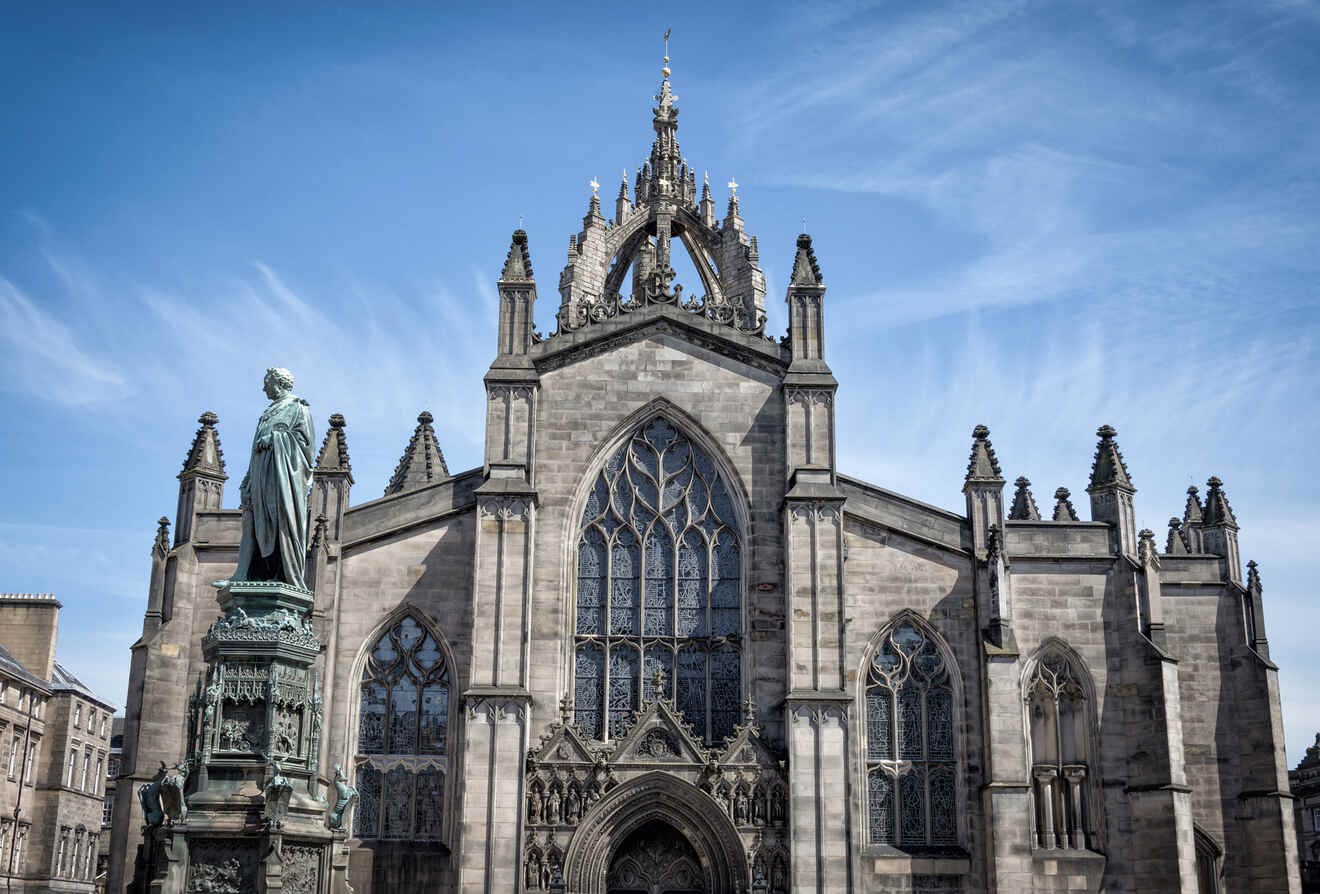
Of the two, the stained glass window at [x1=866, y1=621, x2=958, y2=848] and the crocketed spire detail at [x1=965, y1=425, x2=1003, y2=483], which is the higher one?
the crocketed spire detail at [x1=965, y1=425, x2=1003, y2=483]

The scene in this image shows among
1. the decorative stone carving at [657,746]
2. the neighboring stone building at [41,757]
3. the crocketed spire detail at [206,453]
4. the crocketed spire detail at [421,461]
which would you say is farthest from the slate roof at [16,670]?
the decorative stone carving at [657,746]

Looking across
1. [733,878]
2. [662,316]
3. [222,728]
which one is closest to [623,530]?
[662,316]

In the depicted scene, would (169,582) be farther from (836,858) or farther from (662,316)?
(836,858)

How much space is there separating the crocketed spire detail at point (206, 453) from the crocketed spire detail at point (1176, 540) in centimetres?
2320

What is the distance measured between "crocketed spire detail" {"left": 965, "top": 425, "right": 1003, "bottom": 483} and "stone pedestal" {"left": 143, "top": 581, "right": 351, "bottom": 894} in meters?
17.8

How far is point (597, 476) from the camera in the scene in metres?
30.1

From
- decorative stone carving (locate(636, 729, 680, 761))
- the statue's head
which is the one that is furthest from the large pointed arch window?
the statue's head

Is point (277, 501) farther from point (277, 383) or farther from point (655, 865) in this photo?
point (655, 865)

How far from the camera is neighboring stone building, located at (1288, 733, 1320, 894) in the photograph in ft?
182

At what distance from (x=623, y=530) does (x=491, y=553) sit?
9.73 feet

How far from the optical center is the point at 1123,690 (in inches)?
1128

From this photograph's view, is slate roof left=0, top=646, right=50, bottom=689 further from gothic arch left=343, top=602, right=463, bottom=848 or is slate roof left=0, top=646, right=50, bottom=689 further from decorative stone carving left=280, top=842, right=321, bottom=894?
decorative stone carving left=280, top=842, right=321, bottom=894

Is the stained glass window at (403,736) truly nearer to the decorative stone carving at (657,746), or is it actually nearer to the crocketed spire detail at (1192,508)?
the decorative stone carving at (657,746)

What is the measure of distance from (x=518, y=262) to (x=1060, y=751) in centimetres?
1493
